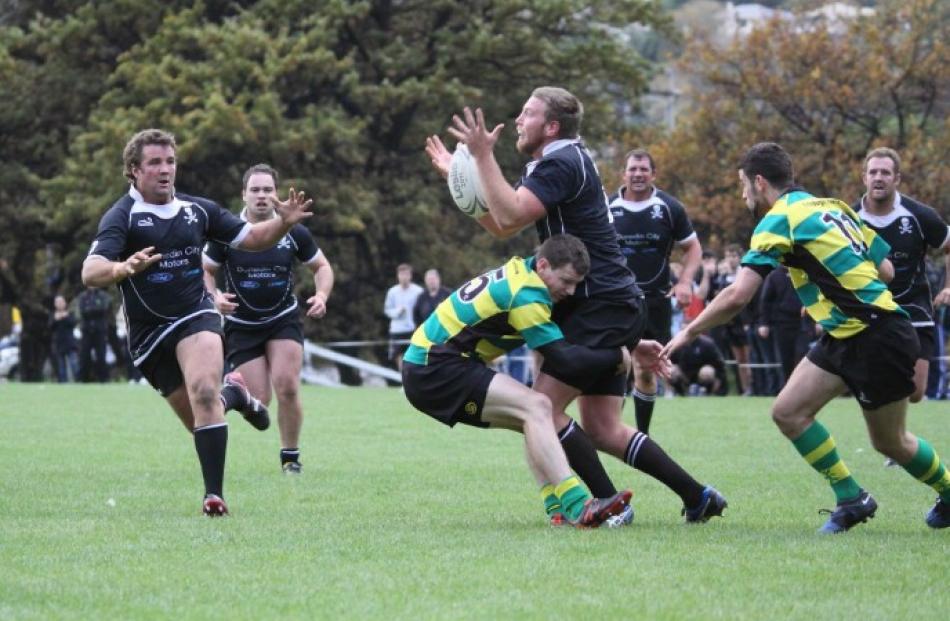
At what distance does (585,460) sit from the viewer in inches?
339

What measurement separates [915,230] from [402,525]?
17.8ft

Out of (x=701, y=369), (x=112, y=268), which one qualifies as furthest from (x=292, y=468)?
(x=701, y=369)

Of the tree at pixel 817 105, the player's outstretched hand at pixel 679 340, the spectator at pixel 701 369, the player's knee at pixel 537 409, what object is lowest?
the spectator at pixel 701 369

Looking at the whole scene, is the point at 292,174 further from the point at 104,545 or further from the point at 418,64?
the point at 104,545

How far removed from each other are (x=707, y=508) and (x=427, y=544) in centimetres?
168

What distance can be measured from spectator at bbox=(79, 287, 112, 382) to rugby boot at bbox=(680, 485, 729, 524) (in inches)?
882

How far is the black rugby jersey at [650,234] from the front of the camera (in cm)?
1380

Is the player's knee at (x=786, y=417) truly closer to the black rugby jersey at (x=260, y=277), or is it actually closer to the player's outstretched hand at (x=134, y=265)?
the player's outstretched hand at (x=134, y=265)

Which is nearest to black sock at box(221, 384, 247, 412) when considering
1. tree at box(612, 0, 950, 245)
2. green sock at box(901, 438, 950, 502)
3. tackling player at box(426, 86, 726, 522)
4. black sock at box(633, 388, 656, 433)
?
tackling player at box(426, 86, 726, 522)

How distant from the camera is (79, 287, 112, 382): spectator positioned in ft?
98.1

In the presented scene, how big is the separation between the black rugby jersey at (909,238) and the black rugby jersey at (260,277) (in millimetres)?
4359

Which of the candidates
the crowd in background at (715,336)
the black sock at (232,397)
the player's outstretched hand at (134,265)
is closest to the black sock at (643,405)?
the black sock at (232,397)

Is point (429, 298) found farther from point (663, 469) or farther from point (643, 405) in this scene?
point (663, 469)

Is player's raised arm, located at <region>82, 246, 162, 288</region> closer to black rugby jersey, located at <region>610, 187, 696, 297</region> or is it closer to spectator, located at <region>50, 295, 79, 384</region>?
black rugby jersey, located at <region>610, 187, 696, 297</region>
